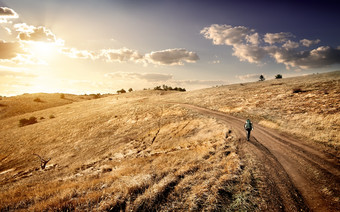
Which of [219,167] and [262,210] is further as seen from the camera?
[219,167]

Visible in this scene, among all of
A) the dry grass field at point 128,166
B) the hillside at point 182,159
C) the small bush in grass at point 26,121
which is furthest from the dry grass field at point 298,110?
the small bush in grass at point 26,121

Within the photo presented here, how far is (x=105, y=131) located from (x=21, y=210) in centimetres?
2169

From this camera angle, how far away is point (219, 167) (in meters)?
10.3

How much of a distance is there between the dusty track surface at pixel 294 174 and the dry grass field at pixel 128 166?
99 cm

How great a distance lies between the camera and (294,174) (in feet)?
32.0

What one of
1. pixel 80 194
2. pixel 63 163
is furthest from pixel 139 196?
pixel 63 163

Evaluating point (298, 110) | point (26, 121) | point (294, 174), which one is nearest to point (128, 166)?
point (294, 174)

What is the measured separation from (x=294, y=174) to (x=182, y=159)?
769 cm

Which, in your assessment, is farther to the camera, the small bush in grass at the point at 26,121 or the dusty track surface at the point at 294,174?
the small bush in grass at the point at 26,121

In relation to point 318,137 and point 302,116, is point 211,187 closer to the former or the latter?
point 318,137

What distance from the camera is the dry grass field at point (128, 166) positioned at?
24.6 feet

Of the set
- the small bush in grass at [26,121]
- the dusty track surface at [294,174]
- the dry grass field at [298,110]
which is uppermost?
the dry grass field at [298,110]

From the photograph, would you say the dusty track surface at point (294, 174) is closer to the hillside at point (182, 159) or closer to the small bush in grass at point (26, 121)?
the hillside at point (182, 159)

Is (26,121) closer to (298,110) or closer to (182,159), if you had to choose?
(182,159)
